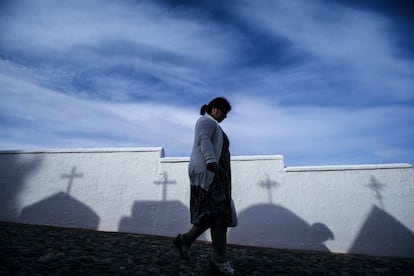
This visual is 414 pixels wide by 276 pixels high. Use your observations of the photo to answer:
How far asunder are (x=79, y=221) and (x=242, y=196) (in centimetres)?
461

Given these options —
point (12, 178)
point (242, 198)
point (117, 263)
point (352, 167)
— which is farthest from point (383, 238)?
point (12, 178)

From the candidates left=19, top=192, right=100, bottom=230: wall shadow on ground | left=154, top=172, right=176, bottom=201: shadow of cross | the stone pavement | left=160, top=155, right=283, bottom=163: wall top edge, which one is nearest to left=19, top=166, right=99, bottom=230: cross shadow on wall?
left=19, top=192, right=100, bottom=230: wall shadow on ground

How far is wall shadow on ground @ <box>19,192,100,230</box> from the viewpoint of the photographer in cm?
677

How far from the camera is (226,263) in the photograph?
262 cm

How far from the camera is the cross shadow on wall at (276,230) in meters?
6.21

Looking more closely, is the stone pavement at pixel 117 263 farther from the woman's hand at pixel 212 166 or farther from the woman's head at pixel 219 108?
the woman's head at pixel 219 108

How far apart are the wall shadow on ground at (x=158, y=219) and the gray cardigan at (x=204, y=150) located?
4.14m

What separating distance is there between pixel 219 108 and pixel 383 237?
6007 mm

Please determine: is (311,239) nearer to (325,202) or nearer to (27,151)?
(325,202)

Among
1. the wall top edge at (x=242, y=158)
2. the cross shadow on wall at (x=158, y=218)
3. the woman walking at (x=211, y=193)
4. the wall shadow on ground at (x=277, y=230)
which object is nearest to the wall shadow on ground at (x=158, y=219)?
the cross shadow on wall at (x=158, y=218)

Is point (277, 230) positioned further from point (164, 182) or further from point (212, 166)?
point (212, 166)

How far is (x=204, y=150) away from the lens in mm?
2727

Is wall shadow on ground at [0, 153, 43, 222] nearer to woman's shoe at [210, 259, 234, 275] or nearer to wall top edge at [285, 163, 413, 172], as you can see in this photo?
woman's shoe at [210, 259, 234, 275]

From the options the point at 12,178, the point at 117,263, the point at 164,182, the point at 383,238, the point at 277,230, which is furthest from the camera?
the point at 12,178
